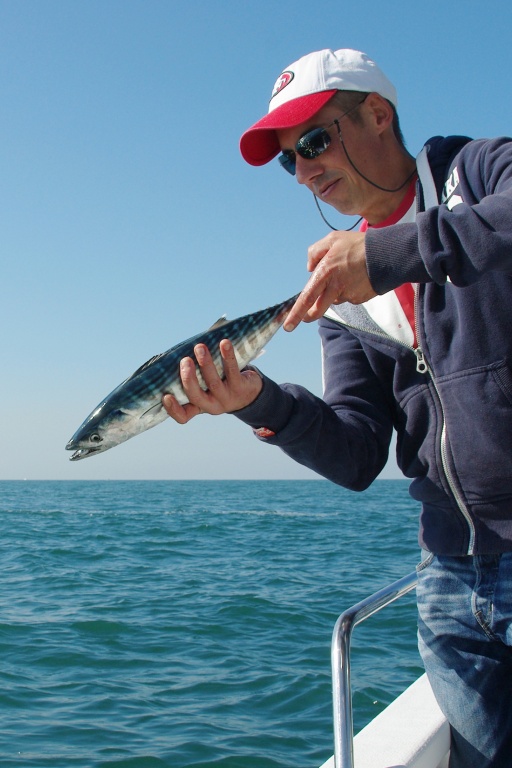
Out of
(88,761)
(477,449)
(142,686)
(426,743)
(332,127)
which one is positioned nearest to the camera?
(477,449)

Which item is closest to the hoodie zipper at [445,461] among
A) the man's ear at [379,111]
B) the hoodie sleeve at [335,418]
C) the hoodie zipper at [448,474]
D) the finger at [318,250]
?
the hoodie zipper at [448,474]

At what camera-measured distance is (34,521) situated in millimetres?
32094

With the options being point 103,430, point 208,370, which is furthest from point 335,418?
point 103,430

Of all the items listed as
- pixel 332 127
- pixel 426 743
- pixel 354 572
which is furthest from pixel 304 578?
pixel 332 127

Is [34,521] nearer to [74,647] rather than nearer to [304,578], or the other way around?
[304,578]

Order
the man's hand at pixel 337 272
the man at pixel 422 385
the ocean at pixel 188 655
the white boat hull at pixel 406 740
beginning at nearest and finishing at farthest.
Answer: the man's hand at pixel 337 272
the man at pixel 422 385
the white boat hull at pixel 406 740
the ocean at pixel 188 655

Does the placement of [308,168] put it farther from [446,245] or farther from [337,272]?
[446,245]

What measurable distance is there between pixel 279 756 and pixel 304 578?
27.8 feet

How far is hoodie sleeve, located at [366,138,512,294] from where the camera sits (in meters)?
1.81

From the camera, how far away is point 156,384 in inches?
97.2

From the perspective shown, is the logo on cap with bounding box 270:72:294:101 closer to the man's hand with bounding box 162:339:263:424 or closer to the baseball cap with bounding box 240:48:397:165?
the baseball cap with bounding box 240:48:397:165

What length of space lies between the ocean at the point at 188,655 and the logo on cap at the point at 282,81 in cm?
524

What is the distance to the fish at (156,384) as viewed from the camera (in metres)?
2.47

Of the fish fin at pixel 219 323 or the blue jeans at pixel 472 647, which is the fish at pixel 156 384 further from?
the blue jeans at pixel 472 647
